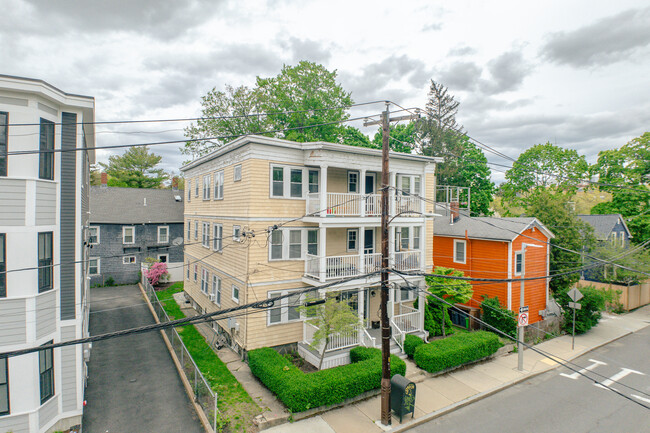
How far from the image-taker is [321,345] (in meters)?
13.7

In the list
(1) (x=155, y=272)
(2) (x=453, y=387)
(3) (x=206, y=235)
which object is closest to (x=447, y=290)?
(2) (x=453, y=387)

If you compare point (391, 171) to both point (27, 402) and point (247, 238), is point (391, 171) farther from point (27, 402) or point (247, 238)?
point (27, 402)

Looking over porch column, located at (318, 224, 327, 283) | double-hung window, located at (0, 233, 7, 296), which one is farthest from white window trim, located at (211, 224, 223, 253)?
double-hung window, located at (0, 233, 7, 296)

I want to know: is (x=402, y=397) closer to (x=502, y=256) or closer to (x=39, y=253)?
(x=39, y=253)

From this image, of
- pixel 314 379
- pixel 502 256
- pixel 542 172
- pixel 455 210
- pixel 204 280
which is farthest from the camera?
pixel 542 172

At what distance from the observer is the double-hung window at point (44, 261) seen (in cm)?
936

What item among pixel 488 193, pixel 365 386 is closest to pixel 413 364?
pixel 365 386

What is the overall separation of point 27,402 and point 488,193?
41.0m

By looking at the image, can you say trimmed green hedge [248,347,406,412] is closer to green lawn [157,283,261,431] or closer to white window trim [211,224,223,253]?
green lawn [157,283,261,431]

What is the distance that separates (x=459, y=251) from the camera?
21203 mm

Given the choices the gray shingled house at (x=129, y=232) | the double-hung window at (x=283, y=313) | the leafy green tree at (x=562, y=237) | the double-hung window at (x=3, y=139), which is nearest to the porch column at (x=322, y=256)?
the double-hung window at (x=283, y=313)

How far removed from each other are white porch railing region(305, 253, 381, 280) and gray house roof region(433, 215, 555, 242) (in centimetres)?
738

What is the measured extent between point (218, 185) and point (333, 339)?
381 inches

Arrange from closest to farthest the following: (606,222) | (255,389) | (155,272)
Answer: (255,389) → (155,272) → (606,222)
